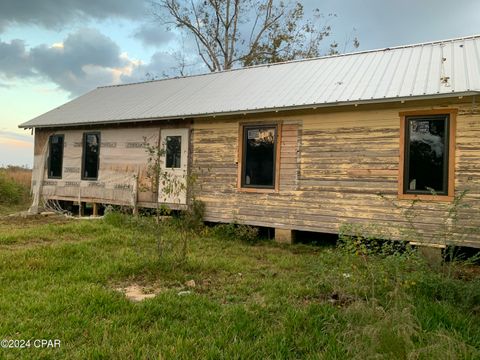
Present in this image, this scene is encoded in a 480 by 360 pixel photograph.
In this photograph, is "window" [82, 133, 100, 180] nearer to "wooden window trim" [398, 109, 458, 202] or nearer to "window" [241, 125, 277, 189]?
"window" [241, 125, 277, 189]

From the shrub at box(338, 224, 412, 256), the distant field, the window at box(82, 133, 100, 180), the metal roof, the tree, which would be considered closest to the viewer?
the shrub at box(338, 224, 412, 256)

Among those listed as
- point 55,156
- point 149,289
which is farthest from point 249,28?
point 149,289

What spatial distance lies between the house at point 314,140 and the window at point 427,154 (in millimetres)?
18

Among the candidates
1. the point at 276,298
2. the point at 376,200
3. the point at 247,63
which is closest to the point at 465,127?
the point at 376,200

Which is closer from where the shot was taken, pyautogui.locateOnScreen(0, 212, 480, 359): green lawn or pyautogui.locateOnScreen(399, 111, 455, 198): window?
pyautogui.locateOnScreen(0, 212, 480, 359): green lawn

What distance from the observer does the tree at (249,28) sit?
2431 cm

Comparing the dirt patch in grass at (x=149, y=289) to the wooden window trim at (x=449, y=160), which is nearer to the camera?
the dirt patch in grass at (x=149, y=289)

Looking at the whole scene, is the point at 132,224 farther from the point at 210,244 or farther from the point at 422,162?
the point at 422,162

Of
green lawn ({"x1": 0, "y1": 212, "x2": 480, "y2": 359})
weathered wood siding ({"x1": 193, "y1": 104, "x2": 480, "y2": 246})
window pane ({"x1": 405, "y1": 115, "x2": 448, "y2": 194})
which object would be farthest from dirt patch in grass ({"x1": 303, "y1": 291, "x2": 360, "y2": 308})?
window pane ({"x1": 405, "y1": 115, "x2": 448, "y2": 194})

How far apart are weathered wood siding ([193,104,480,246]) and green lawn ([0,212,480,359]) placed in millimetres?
1829

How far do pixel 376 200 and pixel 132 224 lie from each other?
5443 millimetres

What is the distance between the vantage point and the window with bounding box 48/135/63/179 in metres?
13.8

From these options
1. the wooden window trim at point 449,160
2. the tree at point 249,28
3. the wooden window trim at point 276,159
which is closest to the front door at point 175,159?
the wooden window trim at point 276,159

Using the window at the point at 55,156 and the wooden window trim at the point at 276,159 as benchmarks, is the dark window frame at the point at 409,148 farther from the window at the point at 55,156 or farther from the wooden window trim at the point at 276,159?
the window at the point at 55,156
